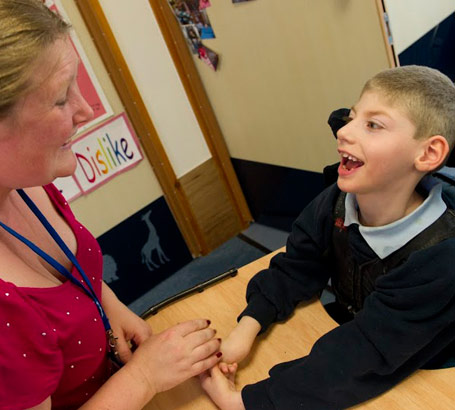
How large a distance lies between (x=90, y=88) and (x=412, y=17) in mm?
1174

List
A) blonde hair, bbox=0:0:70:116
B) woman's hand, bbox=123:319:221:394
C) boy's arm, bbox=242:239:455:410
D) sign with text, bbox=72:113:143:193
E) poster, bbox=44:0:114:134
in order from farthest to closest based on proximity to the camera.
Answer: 1. sign with text, bbox=72:113:143:193
2. poster, bbox=44:0:114:134
3. woman's hand, bbox=123:319:221:394
4. boy's arm, bbox=242:239:455:410
5. blonde hair, bbox=0:0:70:116

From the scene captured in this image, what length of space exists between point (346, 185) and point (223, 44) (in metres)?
1.11

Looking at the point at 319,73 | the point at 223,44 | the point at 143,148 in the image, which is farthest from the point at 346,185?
the point at 143,148

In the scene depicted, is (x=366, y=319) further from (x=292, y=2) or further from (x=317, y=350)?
(x=292, y=2)

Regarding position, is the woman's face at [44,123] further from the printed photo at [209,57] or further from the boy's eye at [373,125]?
the printed photo at [209,57]

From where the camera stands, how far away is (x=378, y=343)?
0.71 metres

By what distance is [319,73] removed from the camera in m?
1.38

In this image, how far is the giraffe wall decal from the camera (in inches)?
79.5

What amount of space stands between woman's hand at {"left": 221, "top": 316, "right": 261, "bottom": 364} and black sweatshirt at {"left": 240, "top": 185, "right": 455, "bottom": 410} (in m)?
0.08

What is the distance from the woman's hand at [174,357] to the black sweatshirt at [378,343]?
100 mm

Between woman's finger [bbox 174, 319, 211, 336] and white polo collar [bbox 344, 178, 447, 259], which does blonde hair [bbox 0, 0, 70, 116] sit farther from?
white polo collar [bbox 344, 178, 447, 259]

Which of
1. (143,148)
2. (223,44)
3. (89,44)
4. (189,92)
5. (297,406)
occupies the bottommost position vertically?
(297,406)

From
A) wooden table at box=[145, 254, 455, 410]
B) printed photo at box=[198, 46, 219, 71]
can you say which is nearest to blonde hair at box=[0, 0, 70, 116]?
wooden table at box=[145, 254, 455, 410]

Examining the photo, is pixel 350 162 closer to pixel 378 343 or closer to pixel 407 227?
pixel 407 227
